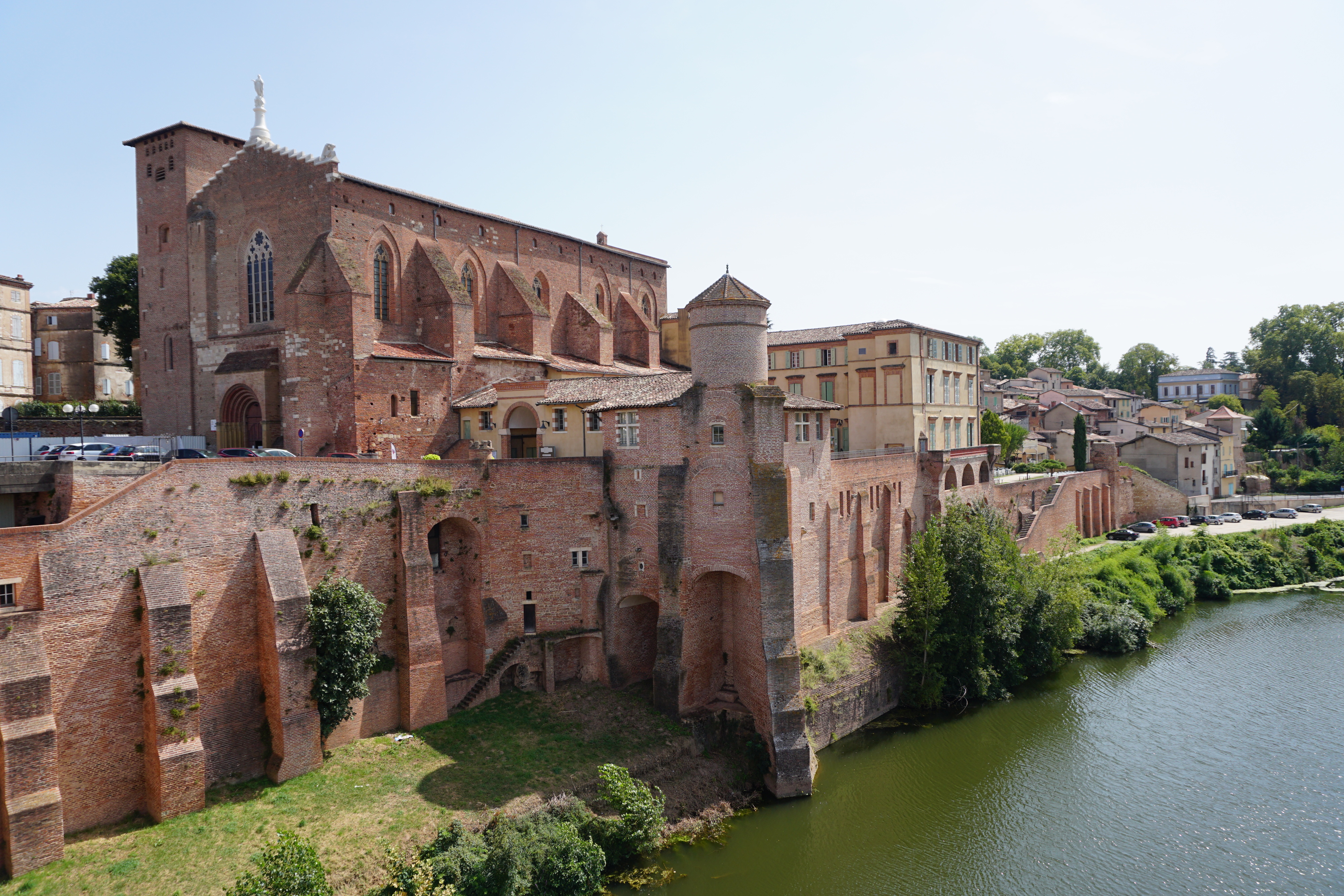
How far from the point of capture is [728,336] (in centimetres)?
2800

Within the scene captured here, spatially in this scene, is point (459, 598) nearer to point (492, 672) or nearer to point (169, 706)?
point (492, 672)

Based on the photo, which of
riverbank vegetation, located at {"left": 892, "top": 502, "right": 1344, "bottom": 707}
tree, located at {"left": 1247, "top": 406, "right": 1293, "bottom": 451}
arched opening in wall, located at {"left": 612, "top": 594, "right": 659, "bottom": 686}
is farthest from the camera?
tree, located at {"left": 1247, "top": 406, "right": 1293, "bottom": 451}

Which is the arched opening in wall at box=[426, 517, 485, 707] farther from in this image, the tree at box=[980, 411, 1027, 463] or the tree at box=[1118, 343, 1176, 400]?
the tree at box=[1118, 343, 1176, 400]

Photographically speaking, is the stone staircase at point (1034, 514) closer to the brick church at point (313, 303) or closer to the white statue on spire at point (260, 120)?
the brick church at point (313, 303)

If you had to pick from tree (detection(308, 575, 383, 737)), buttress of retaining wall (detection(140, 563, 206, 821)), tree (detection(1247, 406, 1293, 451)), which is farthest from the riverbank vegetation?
tree (detection(1247, 406, 1293, 451))

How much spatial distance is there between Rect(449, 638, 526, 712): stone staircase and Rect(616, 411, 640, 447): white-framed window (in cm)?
807

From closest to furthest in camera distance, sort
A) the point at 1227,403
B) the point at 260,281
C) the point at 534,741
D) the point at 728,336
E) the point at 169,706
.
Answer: the point at 169,706 < the point at 534,741 < the point at 728,336 < the point at 260,281 < the point at 1227,403

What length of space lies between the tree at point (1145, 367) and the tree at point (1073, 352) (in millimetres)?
4501

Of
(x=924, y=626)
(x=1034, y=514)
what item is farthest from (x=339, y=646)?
(x=1034, y=514)

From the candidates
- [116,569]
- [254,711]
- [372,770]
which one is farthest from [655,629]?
[116,569]

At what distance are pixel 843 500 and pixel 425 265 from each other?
70.5 feet

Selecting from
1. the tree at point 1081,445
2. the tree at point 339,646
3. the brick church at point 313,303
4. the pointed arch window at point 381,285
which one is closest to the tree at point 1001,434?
the tree at point 1081,445

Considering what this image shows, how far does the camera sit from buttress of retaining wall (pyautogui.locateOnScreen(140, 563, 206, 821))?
20.3m

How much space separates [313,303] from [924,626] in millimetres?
27802
